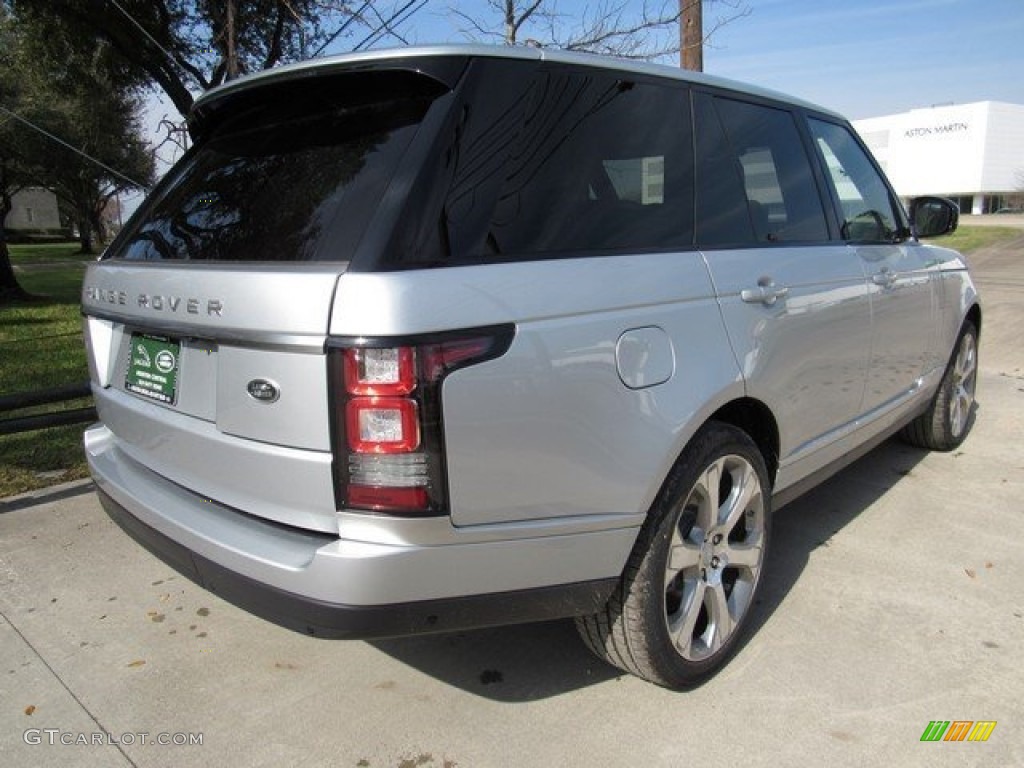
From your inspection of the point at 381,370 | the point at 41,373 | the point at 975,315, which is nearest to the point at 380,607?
the point at 381,370

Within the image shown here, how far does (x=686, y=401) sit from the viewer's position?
228 cm

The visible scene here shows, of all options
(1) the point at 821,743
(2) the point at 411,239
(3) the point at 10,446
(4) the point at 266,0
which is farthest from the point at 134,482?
(4) the point at 266,0

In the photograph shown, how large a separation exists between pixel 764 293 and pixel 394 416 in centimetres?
Answer: 147

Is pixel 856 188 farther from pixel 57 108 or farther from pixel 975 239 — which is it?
pixel 975 239

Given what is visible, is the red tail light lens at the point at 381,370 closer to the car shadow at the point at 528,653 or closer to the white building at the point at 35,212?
the car shadow at the point at 528,653

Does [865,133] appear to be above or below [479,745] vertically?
above

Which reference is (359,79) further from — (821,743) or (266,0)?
(266,0)

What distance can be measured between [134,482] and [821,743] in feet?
7.39

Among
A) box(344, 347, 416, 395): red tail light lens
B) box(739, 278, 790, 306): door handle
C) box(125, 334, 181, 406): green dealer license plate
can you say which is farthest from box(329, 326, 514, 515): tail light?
box(739, 278, 790, 306): door handle

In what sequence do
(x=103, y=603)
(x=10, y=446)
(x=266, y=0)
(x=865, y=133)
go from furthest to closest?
(x=865, y=133) < (x=266, y=0) < (x=10, y=446) < (x=103, y=603)

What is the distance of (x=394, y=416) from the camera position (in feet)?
5.92

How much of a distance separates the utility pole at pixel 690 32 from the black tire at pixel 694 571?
564cm

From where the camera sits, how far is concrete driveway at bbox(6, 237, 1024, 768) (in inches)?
92.0

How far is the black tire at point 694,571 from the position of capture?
232 centimetres
